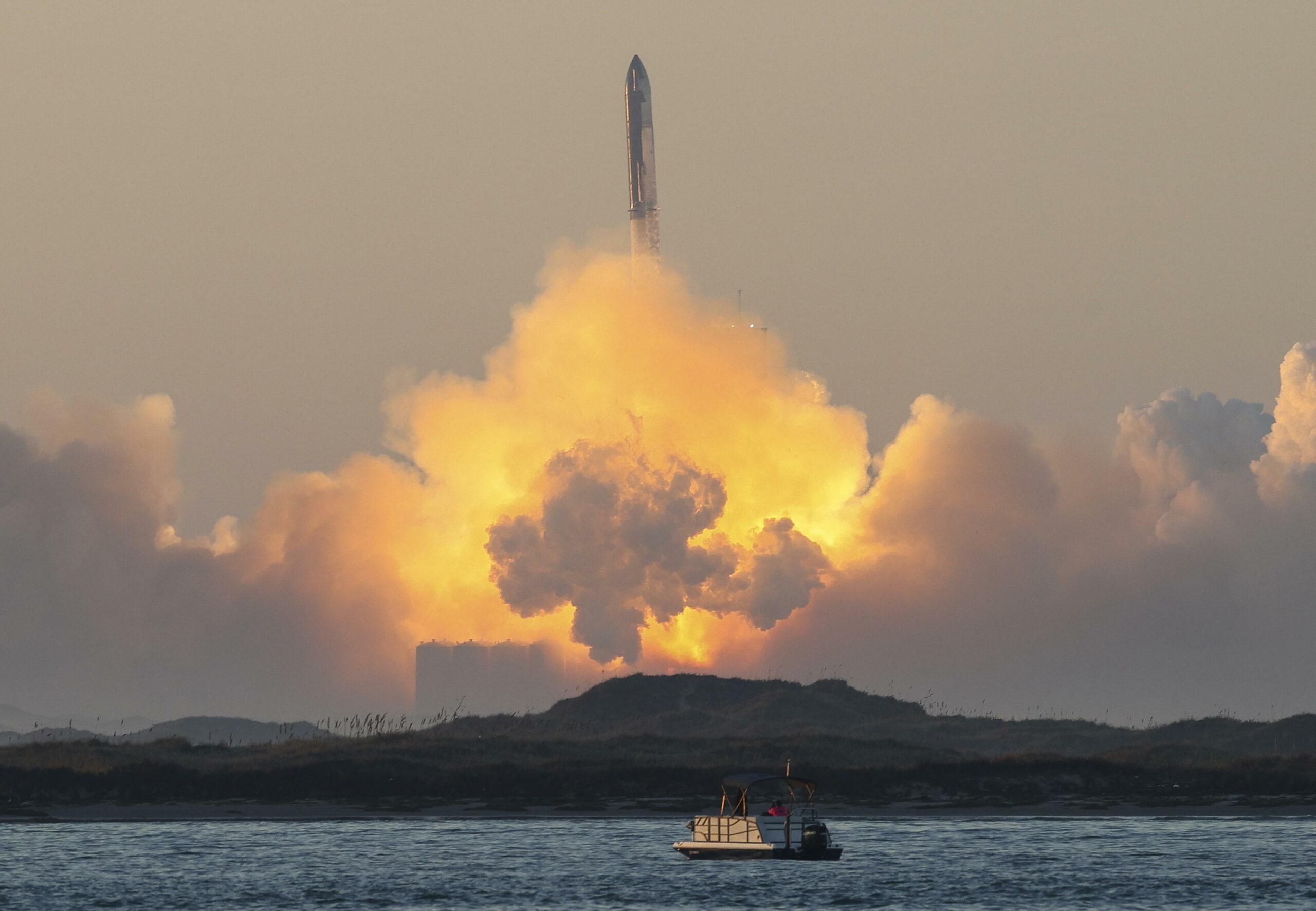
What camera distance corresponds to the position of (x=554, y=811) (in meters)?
177

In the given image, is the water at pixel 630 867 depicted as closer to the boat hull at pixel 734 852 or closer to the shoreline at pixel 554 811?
the boat hull at pixel 734 852

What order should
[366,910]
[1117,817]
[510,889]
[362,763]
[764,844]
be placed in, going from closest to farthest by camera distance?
[366,910] → [510,889] → [764,844] → [1117,817] → [362,763]

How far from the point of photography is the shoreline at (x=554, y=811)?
566 ft

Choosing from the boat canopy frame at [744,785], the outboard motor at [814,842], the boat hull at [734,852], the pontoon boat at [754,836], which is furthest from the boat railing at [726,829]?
the outboard motor at [814,842]

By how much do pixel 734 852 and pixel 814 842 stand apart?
646 cm

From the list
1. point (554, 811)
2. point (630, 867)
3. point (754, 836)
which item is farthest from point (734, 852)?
point (554, 811)

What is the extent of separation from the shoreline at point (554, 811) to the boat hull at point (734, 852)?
1159 inches

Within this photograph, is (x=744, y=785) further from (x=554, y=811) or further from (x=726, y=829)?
(x=554, y=811)

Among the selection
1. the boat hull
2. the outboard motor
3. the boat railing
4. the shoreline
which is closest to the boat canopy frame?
the boat railing

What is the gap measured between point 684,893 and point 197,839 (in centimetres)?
4901

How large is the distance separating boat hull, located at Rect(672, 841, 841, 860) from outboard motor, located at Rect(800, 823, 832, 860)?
1.04 m

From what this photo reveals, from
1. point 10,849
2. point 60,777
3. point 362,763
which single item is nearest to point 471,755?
point 362,763

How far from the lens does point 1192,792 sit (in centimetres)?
18462

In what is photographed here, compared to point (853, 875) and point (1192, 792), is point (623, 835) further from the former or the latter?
point (1192, 792)
